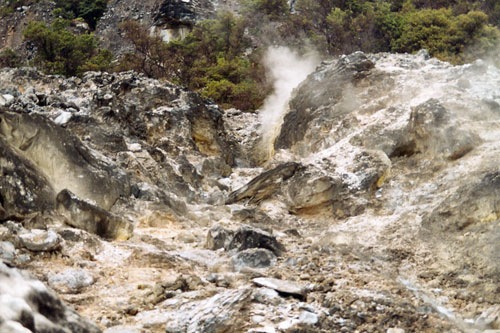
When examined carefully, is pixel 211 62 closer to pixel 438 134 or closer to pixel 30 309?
pixel 438 134

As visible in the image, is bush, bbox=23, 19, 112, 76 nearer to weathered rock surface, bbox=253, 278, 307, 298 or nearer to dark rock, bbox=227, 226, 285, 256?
dark rock, bbox=227, 226, 285, 256

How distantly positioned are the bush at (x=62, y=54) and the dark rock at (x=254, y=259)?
68.5ft

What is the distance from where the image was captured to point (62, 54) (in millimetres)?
28547

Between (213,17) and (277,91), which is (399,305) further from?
(213,17)

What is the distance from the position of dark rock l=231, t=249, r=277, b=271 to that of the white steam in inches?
329

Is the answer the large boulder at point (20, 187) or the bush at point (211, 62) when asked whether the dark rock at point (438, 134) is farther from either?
the bush at point (211, 62)

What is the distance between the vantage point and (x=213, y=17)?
38.1m

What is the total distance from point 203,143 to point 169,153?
6.27ft

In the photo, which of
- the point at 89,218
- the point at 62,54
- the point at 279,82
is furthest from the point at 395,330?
the point at 62,54

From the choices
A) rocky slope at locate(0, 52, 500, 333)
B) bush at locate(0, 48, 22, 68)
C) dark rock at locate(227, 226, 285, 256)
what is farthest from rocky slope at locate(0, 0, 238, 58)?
dark rock at locate(227, 226, 285, 256)

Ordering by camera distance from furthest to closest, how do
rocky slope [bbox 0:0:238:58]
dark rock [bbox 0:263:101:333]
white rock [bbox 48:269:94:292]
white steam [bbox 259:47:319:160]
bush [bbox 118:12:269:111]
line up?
rocky slope [bbox 0:0:238:58]
bush [bbox 118:12:269:111]
white steam [bbox 259:47:319:160]
white rock [bbox 48:269:94:292]
dark rock [bbox 0:263:101:333]

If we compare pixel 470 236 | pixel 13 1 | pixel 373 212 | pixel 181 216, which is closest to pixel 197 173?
pixel 181 216

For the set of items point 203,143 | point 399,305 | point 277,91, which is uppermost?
point 277,91

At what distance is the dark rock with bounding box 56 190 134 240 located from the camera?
822 centimetres
